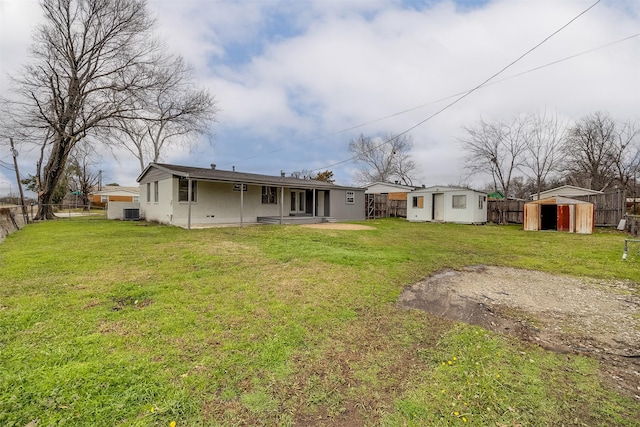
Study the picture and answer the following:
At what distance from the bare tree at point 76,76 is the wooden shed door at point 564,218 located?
25.1 meters

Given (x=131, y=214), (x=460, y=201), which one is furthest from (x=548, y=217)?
(x=131, y=214)

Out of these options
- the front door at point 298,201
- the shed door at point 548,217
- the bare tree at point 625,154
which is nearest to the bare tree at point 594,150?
the bare tree at point 625,154

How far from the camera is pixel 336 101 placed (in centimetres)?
2133

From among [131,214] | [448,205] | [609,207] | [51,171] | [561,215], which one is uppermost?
[51,171]

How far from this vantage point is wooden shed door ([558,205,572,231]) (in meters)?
14.3

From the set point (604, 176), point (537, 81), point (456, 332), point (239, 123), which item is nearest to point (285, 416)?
point (456, 332)

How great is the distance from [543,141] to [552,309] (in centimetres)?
2685

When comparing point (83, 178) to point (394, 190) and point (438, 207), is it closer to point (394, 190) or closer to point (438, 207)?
point (394, 190)

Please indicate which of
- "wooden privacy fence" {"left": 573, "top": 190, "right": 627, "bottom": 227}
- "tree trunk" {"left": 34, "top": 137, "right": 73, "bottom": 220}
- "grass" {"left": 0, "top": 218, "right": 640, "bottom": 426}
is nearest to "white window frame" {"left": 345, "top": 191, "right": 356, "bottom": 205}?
"wooden privacy fence" {"left": 573, "top": 190, "right": 627, "bottom": 227}

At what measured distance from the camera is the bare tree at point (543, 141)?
77.4ft

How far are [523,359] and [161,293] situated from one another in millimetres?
4597

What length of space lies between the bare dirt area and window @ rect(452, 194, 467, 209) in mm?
13812

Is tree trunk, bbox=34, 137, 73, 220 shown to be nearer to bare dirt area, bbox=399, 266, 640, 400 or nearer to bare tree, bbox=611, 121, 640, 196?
bare dirt area, bbox=399, 266, 640, 400

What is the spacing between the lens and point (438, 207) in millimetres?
20766
